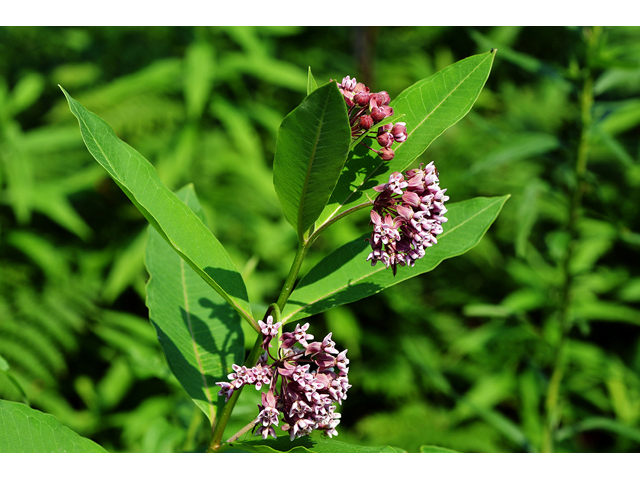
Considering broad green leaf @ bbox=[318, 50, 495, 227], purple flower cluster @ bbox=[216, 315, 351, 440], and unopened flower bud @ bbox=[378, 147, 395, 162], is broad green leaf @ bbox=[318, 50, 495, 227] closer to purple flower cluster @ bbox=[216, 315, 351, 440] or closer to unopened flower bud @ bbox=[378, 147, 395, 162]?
unopened flower bud @ bbox=[378, 147, 395, 162]

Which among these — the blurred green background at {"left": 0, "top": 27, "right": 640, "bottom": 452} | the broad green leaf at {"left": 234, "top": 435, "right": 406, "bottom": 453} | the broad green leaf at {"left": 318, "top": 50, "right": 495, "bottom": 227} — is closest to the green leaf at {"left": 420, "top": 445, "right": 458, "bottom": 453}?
the broad green leaf at {"left": 234, "top": 435, "right": 406, "bottom": 453}

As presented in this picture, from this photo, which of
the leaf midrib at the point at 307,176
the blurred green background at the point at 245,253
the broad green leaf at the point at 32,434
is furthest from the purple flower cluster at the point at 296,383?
the blurred green background at the point at 245,253

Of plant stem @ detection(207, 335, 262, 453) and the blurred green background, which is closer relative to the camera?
plant stem @ detection(207, 335, 262, 453)

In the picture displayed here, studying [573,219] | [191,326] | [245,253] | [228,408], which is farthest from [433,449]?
[245,253]

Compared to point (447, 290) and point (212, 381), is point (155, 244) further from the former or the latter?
point (447, 290)

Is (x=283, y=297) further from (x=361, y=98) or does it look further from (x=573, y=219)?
(x=573, y=219)

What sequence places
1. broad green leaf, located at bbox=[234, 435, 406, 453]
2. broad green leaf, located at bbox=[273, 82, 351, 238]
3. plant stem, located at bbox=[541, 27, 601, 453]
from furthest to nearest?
plant stem, located at bbox=[541, 27, 601, 453], broad green leaf, located at bbox=[234, 435, 406, 453], broad green leaf, located at bbox=[273, 82, 351, 238]

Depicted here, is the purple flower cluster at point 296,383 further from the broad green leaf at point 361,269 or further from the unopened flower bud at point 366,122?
the unopened flower bud at point 366,122

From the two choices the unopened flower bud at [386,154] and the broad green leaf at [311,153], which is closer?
the broad green leaf at [311,153]
